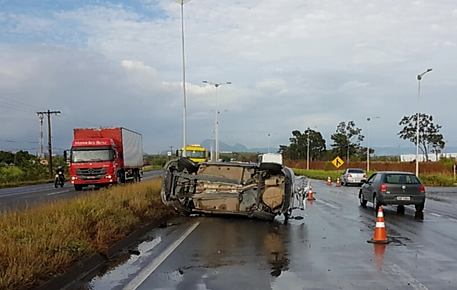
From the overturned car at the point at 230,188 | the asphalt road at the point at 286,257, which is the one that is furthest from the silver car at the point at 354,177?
the overturned car at the point at 230,188

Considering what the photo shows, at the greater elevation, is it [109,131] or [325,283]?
[109,131]

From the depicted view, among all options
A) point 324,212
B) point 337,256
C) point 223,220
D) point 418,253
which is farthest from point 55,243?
point 324,212

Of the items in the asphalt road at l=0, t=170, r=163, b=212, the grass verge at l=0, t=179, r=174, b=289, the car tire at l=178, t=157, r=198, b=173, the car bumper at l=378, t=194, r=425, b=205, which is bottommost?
the asphalt road at l=0, t=170, r=163, b=212

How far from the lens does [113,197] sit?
17688 mm

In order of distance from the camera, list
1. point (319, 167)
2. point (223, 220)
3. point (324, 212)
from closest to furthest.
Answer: point (223, 220) → point (324, 212) → point (319, 167)

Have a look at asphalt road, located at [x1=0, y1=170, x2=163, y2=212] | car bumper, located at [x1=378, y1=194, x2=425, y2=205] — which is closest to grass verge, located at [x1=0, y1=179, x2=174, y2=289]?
asphalt road, located at [x1=0, y1=170, x2=163, y2=212]

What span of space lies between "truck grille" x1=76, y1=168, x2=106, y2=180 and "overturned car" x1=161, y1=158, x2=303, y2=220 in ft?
52.2

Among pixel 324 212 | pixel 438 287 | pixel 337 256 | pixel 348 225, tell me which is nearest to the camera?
pixel 438 287

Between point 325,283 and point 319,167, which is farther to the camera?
point 319,167

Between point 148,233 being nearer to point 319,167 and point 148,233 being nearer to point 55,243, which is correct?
point 55,243

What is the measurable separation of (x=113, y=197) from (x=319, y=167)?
75.3 m

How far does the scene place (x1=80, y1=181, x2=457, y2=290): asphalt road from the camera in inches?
319

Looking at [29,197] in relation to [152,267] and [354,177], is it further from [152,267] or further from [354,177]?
[354,177]

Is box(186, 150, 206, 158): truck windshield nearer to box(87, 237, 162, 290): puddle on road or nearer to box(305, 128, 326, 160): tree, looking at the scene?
box(87, 237, 162, 290): puddle on road
